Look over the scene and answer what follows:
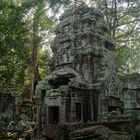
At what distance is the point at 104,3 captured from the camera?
26.8m

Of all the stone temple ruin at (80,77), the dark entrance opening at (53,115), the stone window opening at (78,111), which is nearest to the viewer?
the stone temple ruin at (80,77)

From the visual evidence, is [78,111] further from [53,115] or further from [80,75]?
[80,75]

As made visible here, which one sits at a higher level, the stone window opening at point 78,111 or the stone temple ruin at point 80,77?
the stone temple ruin at point 80,77

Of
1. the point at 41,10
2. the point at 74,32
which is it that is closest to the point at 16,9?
the point at 41,10

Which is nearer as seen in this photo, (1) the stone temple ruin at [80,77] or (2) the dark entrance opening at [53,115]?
(1) the stone temple ruin at [80,77]

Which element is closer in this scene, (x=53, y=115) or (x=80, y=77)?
(x=80, y=77)

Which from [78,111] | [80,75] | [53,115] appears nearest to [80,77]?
[80,75]

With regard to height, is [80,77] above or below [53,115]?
above

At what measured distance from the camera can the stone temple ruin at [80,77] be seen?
53.7ft

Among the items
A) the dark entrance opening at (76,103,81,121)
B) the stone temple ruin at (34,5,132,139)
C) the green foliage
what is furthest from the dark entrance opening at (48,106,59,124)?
the green foliage

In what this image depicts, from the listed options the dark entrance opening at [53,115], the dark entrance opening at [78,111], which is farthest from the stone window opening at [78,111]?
the dark entrance opening at [53,115]

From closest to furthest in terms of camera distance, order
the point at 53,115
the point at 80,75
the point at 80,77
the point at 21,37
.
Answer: the point at 80,77 → the point at 53,115 → the point at 80,75 → the point at 21,37

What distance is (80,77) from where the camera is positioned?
56.2 feet

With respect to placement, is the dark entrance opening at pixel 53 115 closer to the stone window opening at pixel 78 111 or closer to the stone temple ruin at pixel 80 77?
the stone temple ruin at pixel 80 77
